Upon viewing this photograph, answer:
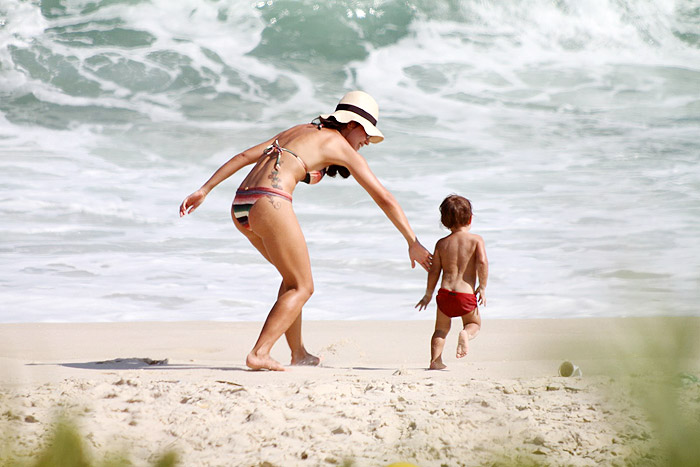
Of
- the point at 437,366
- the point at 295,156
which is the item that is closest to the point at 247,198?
the point at 295,156

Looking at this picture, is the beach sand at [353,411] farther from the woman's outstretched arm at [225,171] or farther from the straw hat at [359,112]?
the straw hat at [359,112]

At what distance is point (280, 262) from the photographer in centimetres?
441

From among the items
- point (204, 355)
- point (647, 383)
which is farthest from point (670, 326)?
point (204, 355)

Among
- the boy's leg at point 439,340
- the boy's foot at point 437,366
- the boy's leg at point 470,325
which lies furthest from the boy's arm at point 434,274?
the boy's foot at point 437,366

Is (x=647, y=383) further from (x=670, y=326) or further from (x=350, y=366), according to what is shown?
(x=350, y=366)

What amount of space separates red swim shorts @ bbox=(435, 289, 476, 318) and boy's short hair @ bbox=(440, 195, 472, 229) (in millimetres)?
456

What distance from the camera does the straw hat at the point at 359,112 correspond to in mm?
4594

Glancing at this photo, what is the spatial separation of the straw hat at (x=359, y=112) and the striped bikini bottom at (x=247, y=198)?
2.04 feet

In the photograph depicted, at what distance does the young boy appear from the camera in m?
4.61

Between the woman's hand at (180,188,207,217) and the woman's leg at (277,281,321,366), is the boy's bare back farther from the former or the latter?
the woman's hand at (180,188,207,217)

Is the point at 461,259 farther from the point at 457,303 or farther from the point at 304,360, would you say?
the point at 304,360

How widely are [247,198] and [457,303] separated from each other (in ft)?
4.88

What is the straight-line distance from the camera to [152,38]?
44.9ft

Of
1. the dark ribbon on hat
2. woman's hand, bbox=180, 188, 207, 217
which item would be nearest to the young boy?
the dark ribbon on hat
